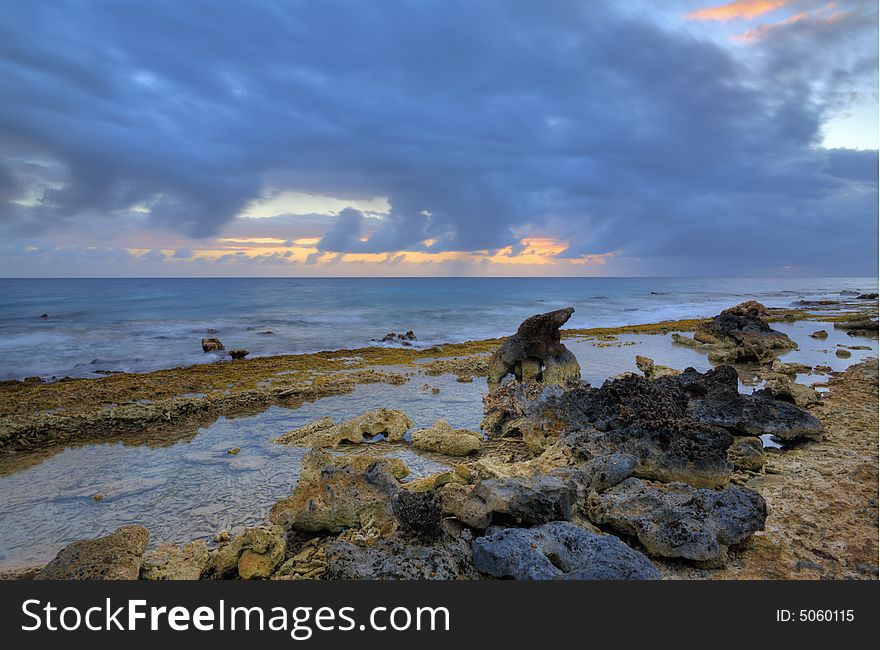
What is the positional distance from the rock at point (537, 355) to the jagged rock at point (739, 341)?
6905mm

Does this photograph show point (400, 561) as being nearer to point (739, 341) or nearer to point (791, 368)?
point (791, 368)

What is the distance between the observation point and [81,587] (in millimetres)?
3793

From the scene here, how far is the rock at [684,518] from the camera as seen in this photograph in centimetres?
477

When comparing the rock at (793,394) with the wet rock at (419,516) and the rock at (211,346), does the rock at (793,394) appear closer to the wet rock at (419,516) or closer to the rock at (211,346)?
the wet rock at (419,516)

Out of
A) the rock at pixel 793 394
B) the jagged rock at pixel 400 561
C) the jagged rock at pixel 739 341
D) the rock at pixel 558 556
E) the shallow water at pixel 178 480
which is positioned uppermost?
the jagged rock at pixel 739 341

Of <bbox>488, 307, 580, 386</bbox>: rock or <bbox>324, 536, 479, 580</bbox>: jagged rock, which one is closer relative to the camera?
<bbox>324, 536, 479, 580</bbox>: jagged rock

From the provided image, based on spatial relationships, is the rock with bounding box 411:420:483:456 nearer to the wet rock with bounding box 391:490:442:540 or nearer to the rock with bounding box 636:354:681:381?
the wet rock with bounding box 391:490:442:540

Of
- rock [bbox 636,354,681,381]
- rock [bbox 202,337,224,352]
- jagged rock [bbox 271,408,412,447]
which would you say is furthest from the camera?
rock [bbox 202,337,224,352]

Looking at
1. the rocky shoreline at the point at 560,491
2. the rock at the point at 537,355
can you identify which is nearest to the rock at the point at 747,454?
the rocky shoreline at the point at 560,491

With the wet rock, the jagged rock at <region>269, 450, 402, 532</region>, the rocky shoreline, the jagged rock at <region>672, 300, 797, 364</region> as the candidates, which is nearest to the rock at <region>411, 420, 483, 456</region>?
the rocky shoreline

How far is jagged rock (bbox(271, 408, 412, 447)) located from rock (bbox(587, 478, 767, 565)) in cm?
506

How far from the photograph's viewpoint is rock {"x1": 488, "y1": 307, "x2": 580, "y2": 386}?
15.2 m

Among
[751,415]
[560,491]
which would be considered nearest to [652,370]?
[751,415]

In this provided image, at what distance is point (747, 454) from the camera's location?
296 inches
